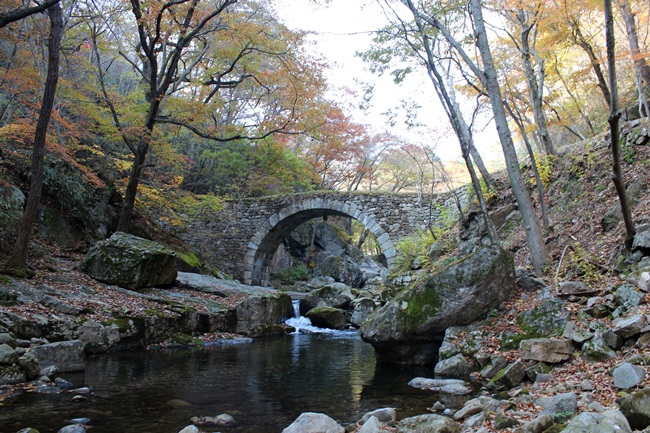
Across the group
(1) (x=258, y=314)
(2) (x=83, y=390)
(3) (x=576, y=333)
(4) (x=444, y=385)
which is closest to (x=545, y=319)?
(3) (x=576, y=333)

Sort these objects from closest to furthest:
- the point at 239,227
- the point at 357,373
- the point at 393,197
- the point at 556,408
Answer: the point at 556,408 < the point at 357,373 < the point at 393,197 < the point at 239,227

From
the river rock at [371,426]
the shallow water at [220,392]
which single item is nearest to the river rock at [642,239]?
the shallow water at [220,392]

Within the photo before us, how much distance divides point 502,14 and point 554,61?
2.59 m

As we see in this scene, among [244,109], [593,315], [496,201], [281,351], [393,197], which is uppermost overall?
[244,109]

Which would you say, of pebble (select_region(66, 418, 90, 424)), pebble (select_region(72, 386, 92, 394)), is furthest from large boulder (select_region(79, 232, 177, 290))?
pebble (select_region(66, 418, 90, 424))

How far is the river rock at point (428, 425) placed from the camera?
2662 millimetres

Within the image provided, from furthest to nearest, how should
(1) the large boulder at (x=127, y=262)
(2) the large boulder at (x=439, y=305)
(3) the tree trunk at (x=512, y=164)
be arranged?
1. (1) the large boulder at (x=127, y=262)
2. (3) the tree trunk at (x=512, y=164)
3. (2) the large boulder at (x=439, y=305)

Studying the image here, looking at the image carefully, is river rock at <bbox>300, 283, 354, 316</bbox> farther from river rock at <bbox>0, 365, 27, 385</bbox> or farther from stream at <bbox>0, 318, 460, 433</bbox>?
river rock at <bbox>0, 365, 27, 385</bbox>

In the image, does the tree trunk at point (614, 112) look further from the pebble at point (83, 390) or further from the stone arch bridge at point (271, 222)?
the stone arch bridge at point (271, 222)

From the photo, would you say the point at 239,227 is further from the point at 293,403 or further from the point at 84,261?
the point at 293,403

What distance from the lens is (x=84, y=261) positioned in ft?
25.5

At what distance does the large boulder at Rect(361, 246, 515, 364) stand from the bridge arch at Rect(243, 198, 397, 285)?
10368 millimetres

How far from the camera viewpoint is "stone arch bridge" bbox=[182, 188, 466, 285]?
52.5 ft

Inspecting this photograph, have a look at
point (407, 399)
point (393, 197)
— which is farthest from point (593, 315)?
point (393, 197)
